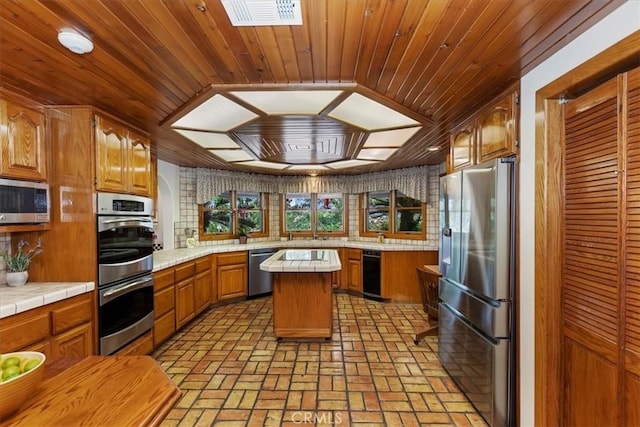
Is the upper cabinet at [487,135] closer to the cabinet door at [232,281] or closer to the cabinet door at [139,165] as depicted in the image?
the cabinet door at [139,165]

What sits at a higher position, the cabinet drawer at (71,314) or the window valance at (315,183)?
the window valance at (315,183)

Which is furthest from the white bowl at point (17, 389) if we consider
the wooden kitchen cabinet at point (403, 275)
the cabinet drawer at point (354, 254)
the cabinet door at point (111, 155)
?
the cabinet drawer at point (354, 254)

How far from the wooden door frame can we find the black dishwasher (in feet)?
9.99

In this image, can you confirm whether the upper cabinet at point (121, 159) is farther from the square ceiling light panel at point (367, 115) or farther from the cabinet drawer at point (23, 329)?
the square ceiling light panel at point (367, 115)

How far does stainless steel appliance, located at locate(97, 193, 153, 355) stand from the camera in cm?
223

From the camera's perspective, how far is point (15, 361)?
0.83 m

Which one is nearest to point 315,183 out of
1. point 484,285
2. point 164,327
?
point 164,327

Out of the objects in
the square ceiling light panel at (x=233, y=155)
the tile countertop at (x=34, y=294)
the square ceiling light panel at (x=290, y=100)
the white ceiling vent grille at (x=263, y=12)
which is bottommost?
the tile countertop at (x=34, y=294)

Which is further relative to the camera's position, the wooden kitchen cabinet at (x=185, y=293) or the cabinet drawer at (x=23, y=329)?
the wooden kitchen cabinet at (x=185, y=293)

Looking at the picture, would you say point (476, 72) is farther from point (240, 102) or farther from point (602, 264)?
point (240, 102)

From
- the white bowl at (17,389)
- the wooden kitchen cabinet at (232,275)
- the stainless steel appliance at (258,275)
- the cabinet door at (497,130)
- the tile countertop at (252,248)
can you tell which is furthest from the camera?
the stainless steel appliance at (258,275)

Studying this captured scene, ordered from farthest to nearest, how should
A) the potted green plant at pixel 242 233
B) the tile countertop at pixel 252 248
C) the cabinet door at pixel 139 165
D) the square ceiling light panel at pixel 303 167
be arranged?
the potted green plant at pixel 242 233
the square ceiling light panel at pixel 303 167
the tile countertop at pixel 252 248
the cabinet door at pixel 139 165

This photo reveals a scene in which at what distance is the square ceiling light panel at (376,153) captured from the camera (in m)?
3.46

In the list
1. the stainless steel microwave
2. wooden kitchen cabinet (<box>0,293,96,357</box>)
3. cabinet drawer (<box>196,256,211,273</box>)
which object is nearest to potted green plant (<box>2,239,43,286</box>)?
the stainless steel microwave
